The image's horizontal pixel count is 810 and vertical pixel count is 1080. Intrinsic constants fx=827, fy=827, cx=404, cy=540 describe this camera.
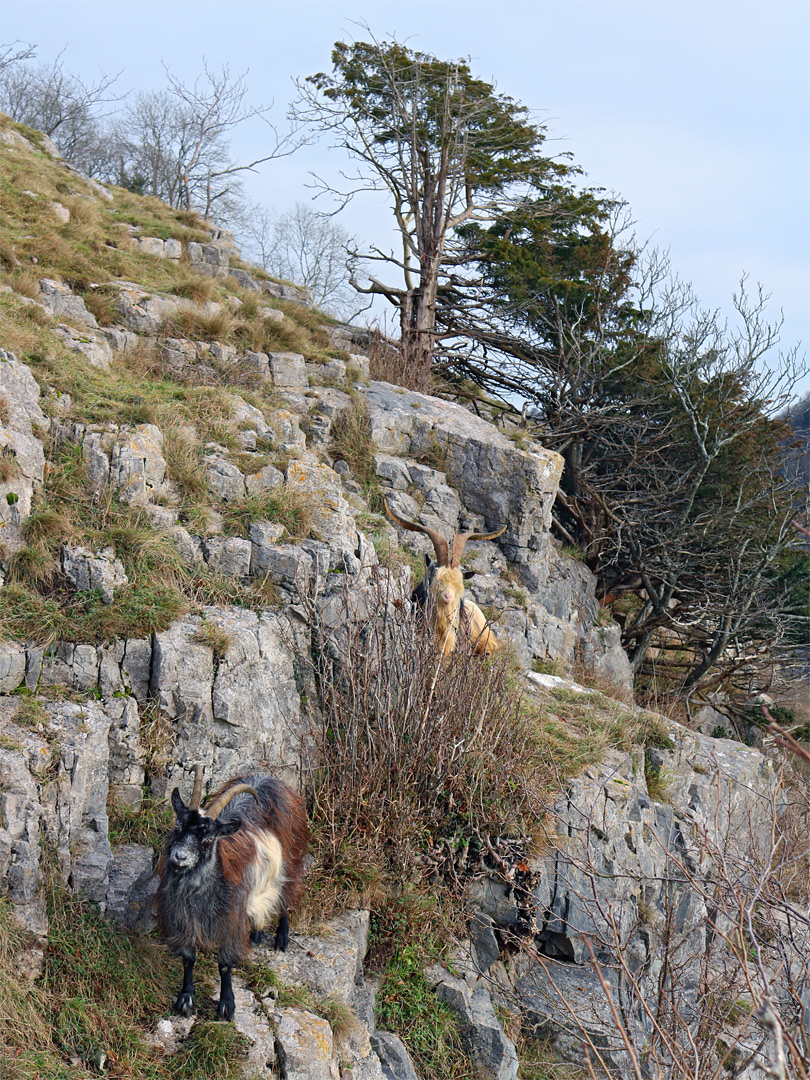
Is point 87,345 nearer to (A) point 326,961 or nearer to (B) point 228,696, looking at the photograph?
(B) point 228,696

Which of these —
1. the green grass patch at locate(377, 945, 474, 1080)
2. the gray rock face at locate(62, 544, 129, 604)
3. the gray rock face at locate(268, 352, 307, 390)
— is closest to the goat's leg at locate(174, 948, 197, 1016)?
the green grass patch at locate(377, 945, 474, 1080)

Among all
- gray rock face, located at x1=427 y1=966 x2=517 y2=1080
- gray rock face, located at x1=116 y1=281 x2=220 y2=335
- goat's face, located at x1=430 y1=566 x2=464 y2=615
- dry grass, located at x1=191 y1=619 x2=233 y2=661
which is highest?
gray rock face, located at x1=116 y1=281 x2=220 y2=335

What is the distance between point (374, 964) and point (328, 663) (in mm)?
2121

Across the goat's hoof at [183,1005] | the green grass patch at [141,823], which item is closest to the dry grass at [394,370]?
the green grass patch at [141,823]

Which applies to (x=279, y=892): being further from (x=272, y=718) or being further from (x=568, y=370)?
(x=568, y=370)

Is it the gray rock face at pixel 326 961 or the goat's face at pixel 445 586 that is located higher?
the goat's face at pixel 445 586

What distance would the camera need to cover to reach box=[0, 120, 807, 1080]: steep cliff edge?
4.71 m

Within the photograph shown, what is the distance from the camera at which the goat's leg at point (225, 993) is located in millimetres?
4234

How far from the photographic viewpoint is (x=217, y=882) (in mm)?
4176

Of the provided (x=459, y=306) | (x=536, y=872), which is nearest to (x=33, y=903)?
(x=536, y=872)

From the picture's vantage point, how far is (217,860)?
4.20m

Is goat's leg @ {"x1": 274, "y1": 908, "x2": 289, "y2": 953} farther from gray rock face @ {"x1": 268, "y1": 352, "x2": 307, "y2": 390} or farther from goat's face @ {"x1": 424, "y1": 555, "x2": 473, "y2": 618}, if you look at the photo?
gray rock face @ {"x1": 268, "y1": 352, "x2": 307, "y2": 390}

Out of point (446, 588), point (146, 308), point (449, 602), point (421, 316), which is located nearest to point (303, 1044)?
point (449, 602)

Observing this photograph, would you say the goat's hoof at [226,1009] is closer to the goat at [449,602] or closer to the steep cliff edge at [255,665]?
the steep cliff edge at [255,665]
